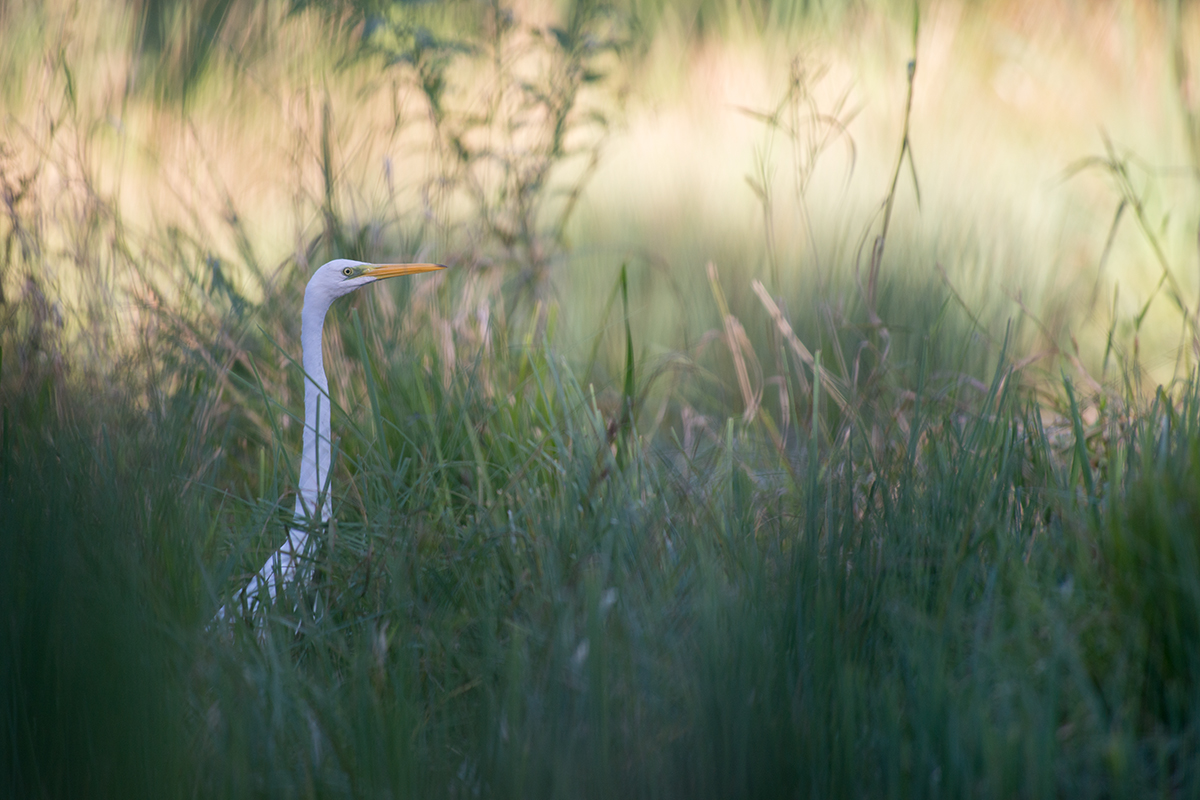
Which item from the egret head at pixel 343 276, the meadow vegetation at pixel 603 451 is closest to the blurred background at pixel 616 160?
the meadow vegetation at pixel 603 451

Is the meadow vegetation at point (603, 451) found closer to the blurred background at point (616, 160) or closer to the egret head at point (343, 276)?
the blurred background at point (616, 160)

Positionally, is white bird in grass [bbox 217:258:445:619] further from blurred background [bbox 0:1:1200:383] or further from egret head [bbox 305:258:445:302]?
blurred background [bbox 0:1:1200:383]

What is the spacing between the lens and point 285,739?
1.23 meters

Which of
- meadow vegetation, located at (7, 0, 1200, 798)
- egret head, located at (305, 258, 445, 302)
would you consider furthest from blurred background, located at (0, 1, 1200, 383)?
egret head, located at (305, 258, 445, 302)

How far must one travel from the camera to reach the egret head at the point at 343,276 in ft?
6.31

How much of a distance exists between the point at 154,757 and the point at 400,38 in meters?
2.07

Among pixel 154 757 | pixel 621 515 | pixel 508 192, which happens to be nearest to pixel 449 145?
pixel 508 192

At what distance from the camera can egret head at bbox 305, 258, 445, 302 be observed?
6.31ft

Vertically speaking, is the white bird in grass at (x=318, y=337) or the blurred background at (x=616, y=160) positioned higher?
the blurred background at (x=616, y=160)

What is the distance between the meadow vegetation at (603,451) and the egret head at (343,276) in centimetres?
19

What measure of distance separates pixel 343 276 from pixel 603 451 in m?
0.75

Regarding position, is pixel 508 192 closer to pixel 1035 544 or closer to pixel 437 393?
pixel 437 393

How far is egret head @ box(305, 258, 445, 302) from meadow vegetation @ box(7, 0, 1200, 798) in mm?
188

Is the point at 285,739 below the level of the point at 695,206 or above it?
below
